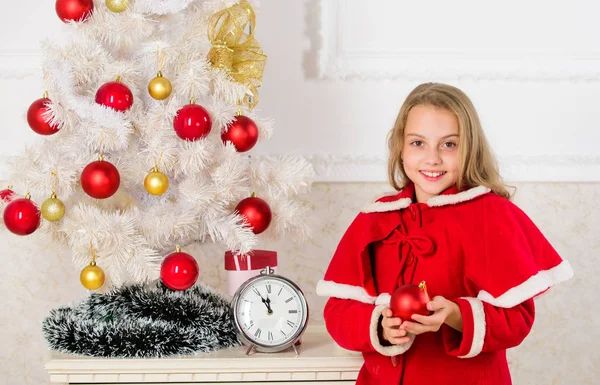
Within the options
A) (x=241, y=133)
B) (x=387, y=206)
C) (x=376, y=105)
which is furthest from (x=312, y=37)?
(x=387, y=206)

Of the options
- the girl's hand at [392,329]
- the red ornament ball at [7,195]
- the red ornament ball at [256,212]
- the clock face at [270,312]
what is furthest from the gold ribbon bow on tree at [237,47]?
the girl's hand at [392,329]

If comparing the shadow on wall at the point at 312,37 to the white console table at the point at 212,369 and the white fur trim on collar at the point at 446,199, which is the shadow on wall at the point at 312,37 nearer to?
the white fur trim on collar at the point at 446,199

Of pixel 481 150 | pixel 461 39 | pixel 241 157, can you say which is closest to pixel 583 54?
pixel 461 39

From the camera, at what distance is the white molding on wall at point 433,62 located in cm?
231

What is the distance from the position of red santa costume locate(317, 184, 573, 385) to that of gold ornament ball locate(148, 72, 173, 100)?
549mm

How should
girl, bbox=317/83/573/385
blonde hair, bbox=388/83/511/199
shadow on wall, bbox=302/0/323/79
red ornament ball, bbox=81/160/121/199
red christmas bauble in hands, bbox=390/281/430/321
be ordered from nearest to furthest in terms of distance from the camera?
red christmas bauble in hands, bbox=390/281/430/321 → girl, bbox=317/83/573/385 → blonde hair, bbox=388/83/511/199 → red ornament ball, bbox=81/160/121/199 → shadow on wall, bbox=302/0/323/79

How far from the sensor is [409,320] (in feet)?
4.65

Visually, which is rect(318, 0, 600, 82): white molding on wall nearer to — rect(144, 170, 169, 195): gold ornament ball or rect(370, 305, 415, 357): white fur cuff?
rect(144, 170, 169, 195): gold ornament ball

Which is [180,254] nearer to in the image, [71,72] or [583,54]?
→ [71,72]

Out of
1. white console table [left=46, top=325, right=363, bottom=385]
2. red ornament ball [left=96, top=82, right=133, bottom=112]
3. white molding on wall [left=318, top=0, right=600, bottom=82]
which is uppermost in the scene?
white molding on wall [left=318, top=0, right=600, bottom=82]

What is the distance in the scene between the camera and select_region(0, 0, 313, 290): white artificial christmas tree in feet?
5.73

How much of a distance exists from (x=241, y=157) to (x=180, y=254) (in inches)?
11.1

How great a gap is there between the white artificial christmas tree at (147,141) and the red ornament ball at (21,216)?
4 cm

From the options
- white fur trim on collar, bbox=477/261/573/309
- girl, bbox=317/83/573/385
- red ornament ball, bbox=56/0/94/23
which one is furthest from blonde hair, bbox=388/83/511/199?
red ornament ball, bbox=56/0/94/23
